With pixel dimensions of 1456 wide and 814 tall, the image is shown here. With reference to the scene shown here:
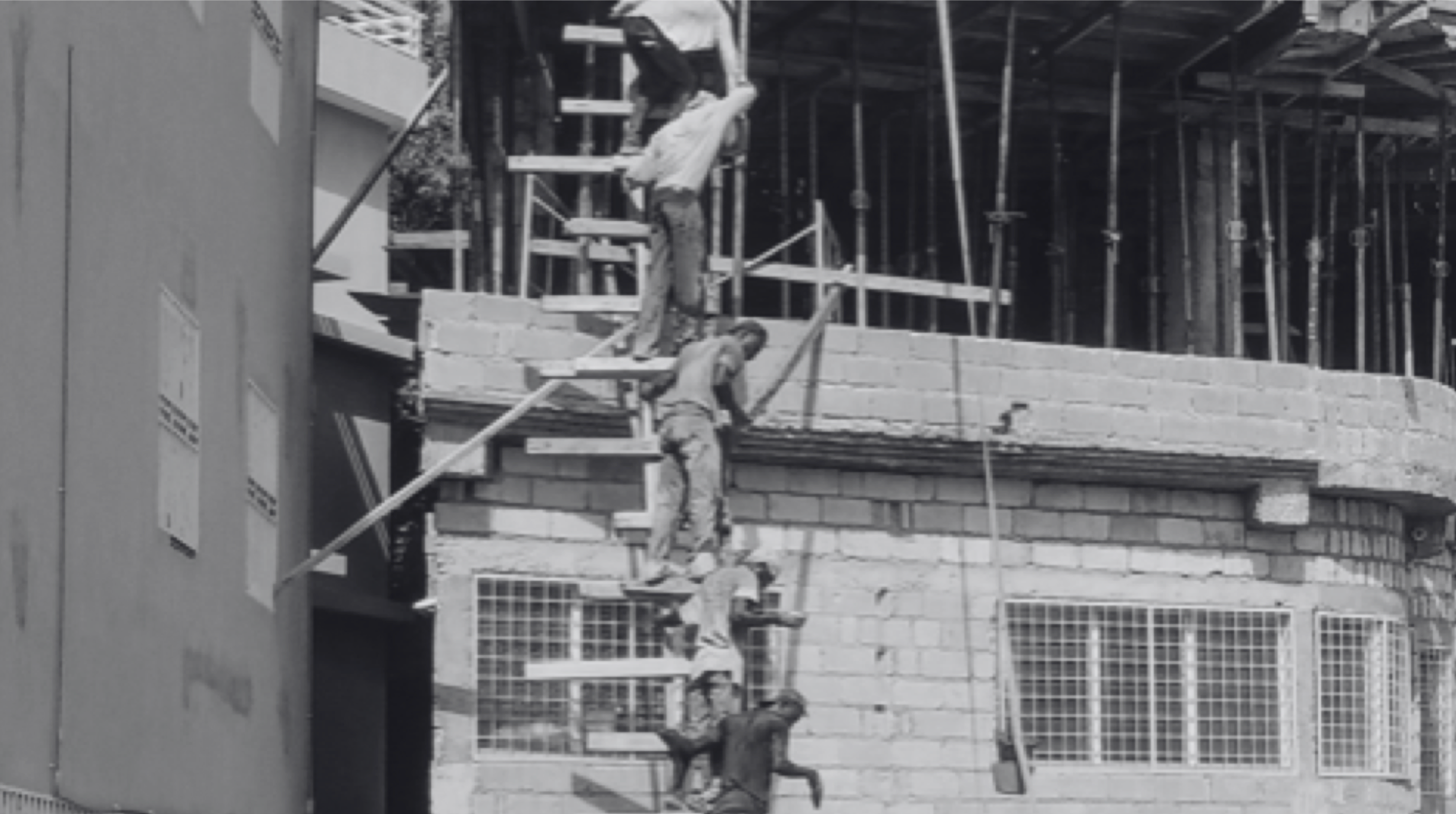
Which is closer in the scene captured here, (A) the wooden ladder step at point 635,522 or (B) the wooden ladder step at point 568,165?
(A) the wooden ladder step at point 635,522

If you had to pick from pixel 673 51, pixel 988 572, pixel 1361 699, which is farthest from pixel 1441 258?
pixel 673 51

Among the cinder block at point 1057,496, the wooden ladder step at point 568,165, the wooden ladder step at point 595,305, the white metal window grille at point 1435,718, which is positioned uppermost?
the wooden ladder step at point 568,165

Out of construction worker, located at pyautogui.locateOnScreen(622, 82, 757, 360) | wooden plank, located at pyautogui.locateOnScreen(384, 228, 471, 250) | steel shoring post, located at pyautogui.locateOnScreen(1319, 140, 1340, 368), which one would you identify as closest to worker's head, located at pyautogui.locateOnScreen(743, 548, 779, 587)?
construction worker, located at pyautogui.locateOnScreen(622, 82, 757, 360)

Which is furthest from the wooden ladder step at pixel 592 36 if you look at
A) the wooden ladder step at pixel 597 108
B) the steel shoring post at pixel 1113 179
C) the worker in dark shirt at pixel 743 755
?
the worker in dark shirt at pixel 743 755

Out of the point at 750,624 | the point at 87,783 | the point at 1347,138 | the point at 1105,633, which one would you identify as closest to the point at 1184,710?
the point at 1105,633

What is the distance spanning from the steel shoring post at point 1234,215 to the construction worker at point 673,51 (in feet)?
16.4

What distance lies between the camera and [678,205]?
1852 centimetres

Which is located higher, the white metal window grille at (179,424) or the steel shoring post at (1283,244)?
the steel shoring post at (1283,244)

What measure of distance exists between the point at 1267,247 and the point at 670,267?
6256 mm

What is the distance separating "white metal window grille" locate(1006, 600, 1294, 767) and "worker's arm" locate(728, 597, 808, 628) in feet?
9.81

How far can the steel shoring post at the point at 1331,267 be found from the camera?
2492 cm

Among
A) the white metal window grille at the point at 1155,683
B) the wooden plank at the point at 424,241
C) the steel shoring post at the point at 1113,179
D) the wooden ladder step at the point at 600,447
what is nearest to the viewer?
the wooden ladder step at the point at 600,447

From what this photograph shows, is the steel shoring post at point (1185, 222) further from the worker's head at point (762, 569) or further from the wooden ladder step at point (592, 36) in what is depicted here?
the worker's head at point (762, 569)

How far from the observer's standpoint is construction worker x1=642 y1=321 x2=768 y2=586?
709 inches
